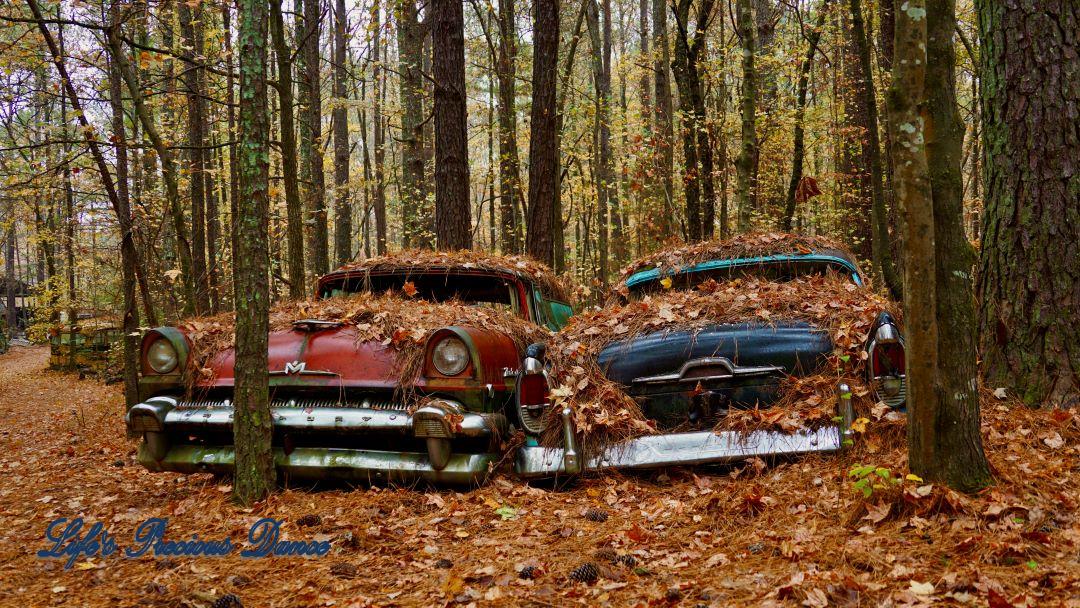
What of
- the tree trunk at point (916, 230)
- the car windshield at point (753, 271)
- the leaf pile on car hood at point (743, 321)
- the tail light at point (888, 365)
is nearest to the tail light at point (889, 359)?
the tail light at point (888, 365)

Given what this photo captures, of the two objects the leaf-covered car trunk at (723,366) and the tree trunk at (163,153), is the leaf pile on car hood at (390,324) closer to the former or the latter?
the leaf-covered car trunk at (723,366)

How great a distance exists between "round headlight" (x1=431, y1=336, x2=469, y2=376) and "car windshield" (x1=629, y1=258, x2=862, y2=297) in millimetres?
1948

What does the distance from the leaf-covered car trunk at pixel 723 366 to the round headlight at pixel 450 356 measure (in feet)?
3.56

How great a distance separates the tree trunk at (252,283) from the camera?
13.9 feet

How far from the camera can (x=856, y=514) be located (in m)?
3.15

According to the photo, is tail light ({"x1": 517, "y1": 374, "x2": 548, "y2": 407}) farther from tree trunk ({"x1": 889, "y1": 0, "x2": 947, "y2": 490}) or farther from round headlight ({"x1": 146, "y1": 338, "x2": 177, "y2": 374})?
round headlight ({"x1": 146, "y1": 338, "x2": 177, "y2": 374})

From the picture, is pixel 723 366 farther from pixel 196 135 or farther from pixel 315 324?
pixel 196 135

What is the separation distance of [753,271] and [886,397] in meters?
1.82

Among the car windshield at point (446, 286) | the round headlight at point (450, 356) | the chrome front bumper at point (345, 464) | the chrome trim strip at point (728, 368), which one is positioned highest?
the car windshield at point (446, 286)

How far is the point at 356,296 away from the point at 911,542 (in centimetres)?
409

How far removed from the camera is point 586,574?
3010mm

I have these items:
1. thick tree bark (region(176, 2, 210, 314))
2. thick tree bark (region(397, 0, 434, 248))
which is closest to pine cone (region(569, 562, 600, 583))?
thick tree bark (region(176, 2, 210, 314))

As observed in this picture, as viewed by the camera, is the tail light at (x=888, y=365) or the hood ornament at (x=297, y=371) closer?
the tail light at (x=888, y=365)

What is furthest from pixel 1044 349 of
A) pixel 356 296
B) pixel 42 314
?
pixel 42 314
